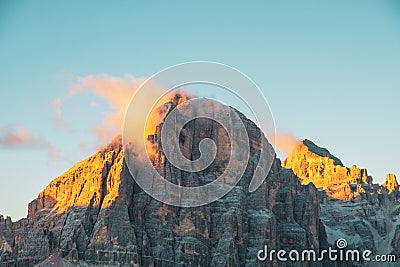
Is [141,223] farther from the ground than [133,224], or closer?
farther from the ground

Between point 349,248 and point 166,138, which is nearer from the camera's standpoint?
point 166,138

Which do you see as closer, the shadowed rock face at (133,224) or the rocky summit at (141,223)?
the rocky summit at (141,223)

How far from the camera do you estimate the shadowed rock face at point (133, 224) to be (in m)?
136

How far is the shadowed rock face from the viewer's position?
136 meters

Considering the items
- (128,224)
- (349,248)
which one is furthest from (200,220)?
(349,248)

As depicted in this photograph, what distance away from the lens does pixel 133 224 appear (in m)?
140

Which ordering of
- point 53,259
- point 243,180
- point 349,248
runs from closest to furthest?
point 53,259 → point 243,180 → point 349,248

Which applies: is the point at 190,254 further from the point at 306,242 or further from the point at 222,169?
the point at 306,242

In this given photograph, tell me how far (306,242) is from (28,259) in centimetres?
5894

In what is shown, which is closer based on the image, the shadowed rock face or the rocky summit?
the rocky summit

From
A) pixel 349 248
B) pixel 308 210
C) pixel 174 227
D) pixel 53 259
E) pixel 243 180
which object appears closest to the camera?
pixel 53 259

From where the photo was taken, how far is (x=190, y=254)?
463 ft

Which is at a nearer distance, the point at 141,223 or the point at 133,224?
the point at 133,224

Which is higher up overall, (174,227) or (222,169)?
(222,169)
